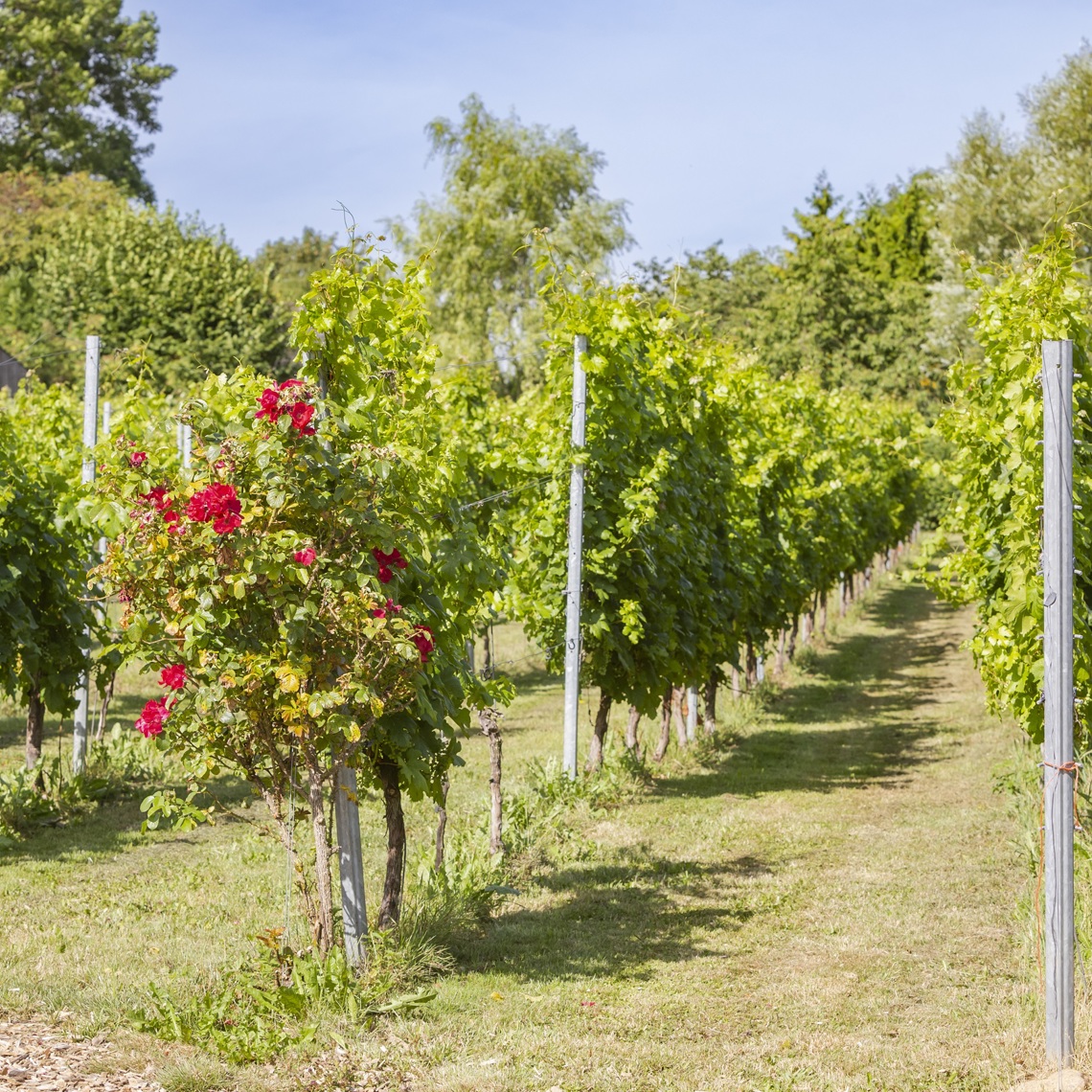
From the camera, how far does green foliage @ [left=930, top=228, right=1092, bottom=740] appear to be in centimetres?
763

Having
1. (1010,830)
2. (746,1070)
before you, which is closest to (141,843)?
(746,1070)

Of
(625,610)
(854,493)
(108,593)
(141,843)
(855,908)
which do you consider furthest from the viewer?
(854,493)

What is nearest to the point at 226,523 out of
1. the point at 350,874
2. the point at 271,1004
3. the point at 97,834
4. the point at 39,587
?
the point at 350,874

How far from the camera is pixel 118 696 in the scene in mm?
14969

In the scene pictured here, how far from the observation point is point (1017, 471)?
314 inches

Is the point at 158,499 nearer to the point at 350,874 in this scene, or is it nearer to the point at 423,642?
the point at 423,642

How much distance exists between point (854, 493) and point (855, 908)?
14442mm

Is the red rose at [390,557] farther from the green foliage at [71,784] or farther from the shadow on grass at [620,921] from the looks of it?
the green foliage at [71,784]

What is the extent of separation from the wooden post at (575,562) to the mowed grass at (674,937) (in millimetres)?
650

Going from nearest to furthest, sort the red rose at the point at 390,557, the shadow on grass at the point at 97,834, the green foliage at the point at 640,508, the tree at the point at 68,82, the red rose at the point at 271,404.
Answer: the red rose at the point at 271,404
the red rose at the point at 390,557
the shadow on grass at the point at 97,834
the green foliage at the point at 640,508
the tree at the point at 68,82

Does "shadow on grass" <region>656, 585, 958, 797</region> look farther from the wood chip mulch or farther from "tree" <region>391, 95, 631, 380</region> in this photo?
"tree" <region>391, 95, 631, 380</region>

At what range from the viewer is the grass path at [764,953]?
4.88m

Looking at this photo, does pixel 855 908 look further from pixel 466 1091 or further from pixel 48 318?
pixel 48 318

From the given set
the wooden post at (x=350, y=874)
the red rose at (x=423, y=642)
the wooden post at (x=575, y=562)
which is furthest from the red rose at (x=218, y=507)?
the wooden post at (x=575, y=562)
